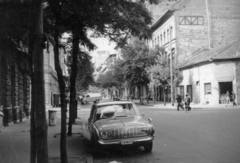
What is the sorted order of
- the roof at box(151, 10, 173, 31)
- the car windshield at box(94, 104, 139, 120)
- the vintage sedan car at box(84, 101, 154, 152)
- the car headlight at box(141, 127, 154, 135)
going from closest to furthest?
the vintage sedan car at box(84, 101, 154, 152)
the car headlight at box(141, 127, 154, 135)
the car windshield at box(94, 104, 139, 120)
the roof at box(151, 10, 173, 31)

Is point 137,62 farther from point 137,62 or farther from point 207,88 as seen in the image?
point 207,88

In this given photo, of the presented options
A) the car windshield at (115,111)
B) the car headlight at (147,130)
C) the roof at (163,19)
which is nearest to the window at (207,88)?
the roof at (163,19)

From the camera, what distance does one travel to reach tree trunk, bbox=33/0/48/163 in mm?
4961

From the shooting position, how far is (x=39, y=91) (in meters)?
4.96

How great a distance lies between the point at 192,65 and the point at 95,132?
108 ft

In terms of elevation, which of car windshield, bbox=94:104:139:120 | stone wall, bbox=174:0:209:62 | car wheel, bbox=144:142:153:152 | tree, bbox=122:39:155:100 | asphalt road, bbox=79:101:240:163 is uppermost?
stone wall, bbox=174:0:209:62

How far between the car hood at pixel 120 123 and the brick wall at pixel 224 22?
3951 cm

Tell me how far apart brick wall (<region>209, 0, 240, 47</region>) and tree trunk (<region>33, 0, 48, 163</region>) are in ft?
142

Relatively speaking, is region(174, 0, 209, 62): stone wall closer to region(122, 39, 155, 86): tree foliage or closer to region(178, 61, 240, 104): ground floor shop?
region(122, 39, 155, 86): tree foliage

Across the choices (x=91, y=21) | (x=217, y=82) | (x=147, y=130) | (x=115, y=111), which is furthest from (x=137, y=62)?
(x=147, y=130)

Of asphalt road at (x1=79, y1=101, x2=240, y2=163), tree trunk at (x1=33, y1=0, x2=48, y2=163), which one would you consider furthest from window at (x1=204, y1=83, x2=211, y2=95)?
tree trunk at (x1=33, y1=0, x2=48, y2=163)

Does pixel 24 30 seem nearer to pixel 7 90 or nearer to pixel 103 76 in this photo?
pixel 7 90

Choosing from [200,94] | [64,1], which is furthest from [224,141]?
[200,94]

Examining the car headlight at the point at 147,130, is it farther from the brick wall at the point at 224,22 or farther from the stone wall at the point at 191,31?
the brick wall at the point at 224,22
